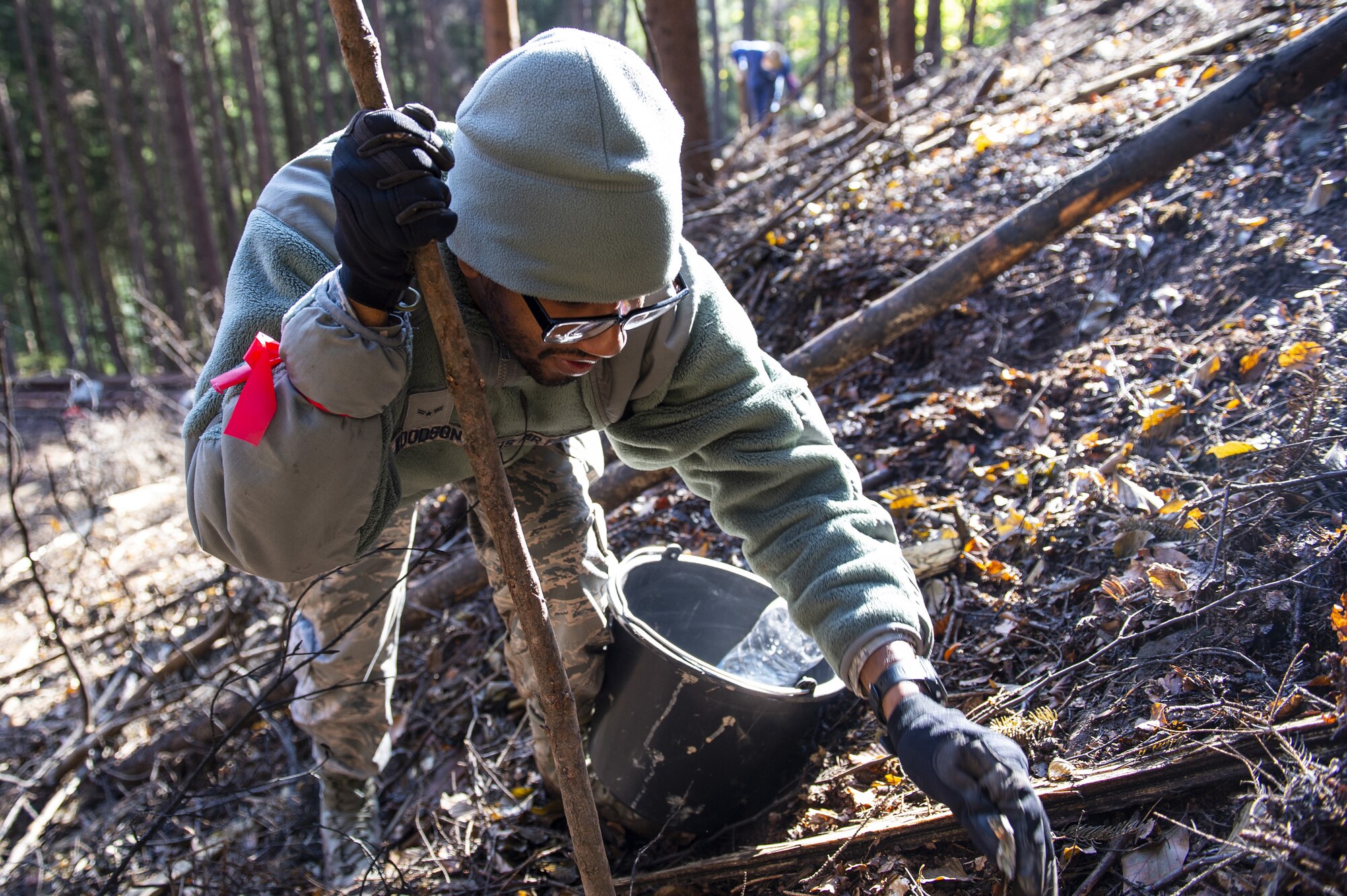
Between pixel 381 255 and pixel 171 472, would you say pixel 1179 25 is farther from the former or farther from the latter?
pixel 171 472

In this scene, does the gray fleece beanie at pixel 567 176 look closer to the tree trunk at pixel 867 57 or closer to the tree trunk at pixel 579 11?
the tree trunk at pixel 867 57


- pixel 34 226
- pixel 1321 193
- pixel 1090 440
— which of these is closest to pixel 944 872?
pixel 1090 440

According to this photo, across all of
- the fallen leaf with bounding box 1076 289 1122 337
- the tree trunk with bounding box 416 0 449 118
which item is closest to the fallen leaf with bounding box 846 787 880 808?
the fallen leaf with bounding box 1076 289 1122 337

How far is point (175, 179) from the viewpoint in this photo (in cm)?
2239

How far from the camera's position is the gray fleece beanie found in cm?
166

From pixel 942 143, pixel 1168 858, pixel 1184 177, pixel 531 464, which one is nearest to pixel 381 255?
pixel 531 464

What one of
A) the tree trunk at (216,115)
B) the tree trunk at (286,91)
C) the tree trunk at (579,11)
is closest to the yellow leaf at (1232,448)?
the tree trunk at (216,115)

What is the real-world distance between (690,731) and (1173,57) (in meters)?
5.84

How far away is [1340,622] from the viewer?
71.5 inches

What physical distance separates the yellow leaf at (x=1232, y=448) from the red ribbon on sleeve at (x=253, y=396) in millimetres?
2493

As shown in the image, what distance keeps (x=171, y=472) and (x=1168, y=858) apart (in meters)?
9.47

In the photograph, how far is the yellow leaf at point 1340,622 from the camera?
1.80 meters

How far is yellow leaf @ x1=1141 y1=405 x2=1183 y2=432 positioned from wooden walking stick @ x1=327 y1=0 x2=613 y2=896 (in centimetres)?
215

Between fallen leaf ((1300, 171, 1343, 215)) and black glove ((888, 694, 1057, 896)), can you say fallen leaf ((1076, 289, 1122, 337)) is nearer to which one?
fallen leaf ((1300, 171, 1343, 215))
